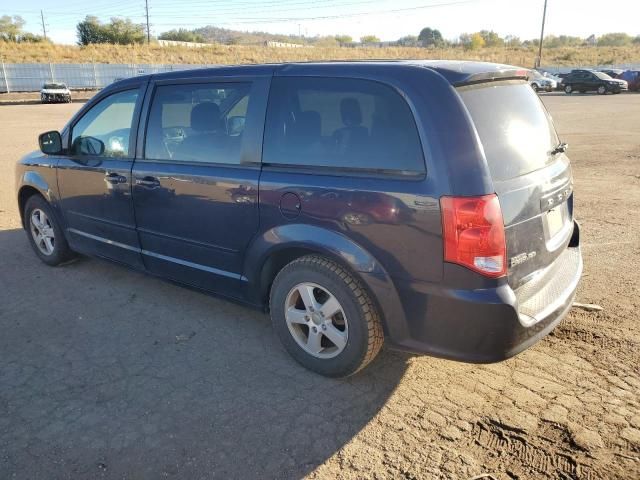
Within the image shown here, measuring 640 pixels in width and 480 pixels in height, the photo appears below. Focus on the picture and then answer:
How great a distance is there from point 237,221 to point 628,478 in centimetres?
253

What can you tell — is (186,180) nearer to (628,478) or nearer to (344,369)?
(344,369)

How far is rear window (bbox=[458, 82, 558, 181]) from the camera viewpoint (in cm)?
269

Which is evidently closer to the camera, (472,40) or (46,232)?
(46,232)

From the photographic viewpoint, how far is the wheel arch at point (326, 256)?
2799 mm

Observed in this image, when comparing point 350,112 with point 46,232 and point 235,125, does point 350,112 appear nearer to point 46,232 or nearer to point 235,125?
point 235,125

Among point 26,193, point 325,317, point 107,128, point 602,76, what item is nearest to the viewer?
point 325,317

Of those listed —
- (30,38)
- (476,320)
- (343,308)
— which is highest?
(30,38)

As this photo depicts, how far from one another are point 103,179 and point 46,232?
139 cm

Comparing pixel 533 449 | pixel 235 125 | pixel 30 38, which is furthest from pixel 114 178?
pixel 30 38

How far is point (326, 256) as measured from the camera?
9.88ft

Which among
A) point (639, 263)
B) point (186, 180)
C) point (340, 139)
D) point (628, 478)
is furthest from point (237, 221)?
point (639, 263)

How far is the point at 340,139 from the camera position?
2996 mm

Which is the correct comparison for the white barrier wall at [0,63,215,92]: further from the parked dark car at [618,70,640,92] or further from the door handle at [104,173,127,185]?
the door handle at [104,173,127,185]

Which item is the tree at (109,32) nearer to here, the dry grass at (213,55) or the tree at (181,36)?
the dry grass at (213,55)
